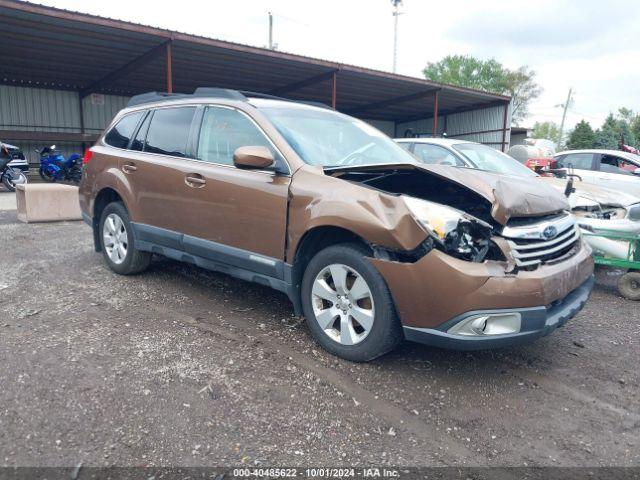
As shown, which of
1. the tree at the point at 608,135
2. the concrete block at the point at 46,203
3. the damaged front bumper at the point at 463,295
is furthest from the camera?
the tree at the point at 608,135

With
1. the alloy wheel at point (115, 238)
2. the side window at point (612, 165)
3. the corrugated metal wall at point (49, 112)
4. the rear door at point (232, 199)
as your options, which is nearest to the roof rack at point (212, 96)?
the rear door at point (232, 199)

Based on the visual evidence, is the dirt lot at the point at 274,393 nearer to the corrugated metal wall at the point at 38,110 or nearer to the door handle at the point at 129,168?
the door handle at the point at 129,168

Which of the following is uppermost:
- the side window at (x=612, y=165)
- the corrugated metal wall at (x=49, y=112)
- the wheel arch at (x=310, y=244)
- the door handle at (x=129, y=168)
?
the corrugated metal wall at (x=49, y=112)

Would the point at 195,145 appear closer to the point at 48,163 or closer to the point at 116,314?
the point at 116,314

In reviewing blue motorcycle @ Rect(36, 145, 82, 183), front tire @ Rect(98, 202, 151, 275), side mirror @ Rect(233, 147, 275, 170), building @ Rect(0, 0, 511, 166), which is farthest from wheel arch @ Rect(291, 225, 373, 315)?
blue motorcycle @ Rect(36, 145, 82, 183)

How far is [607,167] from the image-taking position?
382 inches

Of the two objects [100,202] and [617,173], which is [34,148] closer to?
[100,202]

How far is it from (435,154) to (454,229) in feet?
13.4

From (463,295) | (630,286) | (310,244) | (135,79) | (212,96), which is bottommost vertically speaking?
(630,286)

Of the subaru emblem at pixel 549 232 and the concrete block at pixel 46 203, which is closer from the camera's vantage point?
the subaru emblem at pixel 549 232

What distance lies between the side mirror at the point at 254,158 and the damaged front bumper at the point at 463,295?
1073 mm

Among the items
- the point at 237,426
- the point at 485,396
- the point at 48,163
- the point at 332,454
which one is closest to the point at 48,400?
the point at 237,426

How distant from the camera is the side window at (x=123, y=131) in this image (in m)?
5.00

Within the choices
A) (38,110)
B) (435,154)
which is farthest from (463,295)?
(38,110)
